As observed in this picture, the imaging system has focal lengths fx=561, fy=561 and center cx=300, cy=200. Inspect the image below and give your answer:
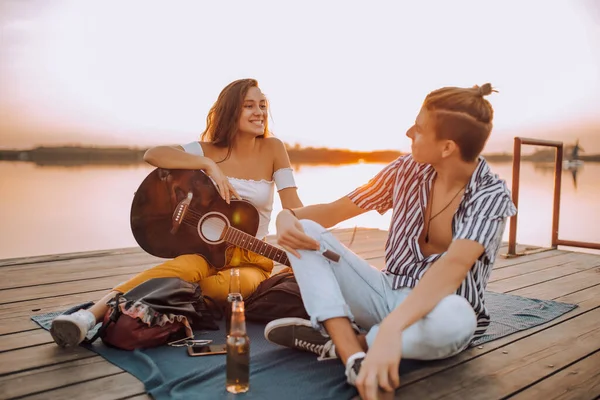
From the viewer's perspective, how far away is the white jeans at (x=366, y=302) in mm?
1743

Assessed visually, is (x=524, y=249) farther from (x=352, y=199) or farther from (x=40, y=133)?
(x=40, y=133)

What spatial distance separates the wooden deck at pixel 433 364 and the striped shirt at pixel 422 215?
240mm

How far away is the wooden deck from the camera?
72.3 inches

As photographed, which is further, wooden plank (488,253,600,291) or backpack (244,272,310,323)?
wooden plank (488,253,600,291)

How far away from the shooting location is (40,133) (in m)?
19.3

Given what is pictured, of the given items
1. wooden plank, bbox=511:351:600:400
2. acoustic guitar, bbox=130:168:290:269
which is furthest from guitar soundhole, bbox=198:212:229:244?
wooden plank, bbox=511:351:600:400

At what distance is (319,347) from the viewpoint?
2.07 meters

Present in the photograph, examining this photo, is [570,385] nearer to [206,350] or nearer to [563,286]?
[206,350]

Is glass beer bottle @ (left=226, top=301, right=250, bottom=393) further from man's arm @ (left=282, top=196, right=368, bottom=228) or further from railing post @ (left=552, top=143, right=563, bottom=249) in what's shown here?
railing post @ (left=552, top=143, right=563, bottom=249)

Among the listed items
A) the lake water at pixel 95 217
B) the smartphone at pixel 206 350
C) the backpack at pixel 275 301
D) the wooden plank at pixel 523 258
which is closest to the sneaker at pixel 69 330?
the smartphone at pixel 206 350

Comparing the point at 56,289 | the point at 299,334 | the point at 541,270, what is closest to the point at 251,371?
the point at 299,334

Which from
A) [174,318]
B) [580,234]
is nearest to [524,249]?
[174,318]

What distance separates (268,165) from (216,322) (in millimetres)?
901

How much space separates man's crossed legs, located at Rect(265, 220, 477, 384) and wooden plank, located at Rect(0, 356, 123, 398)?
0.61 m
